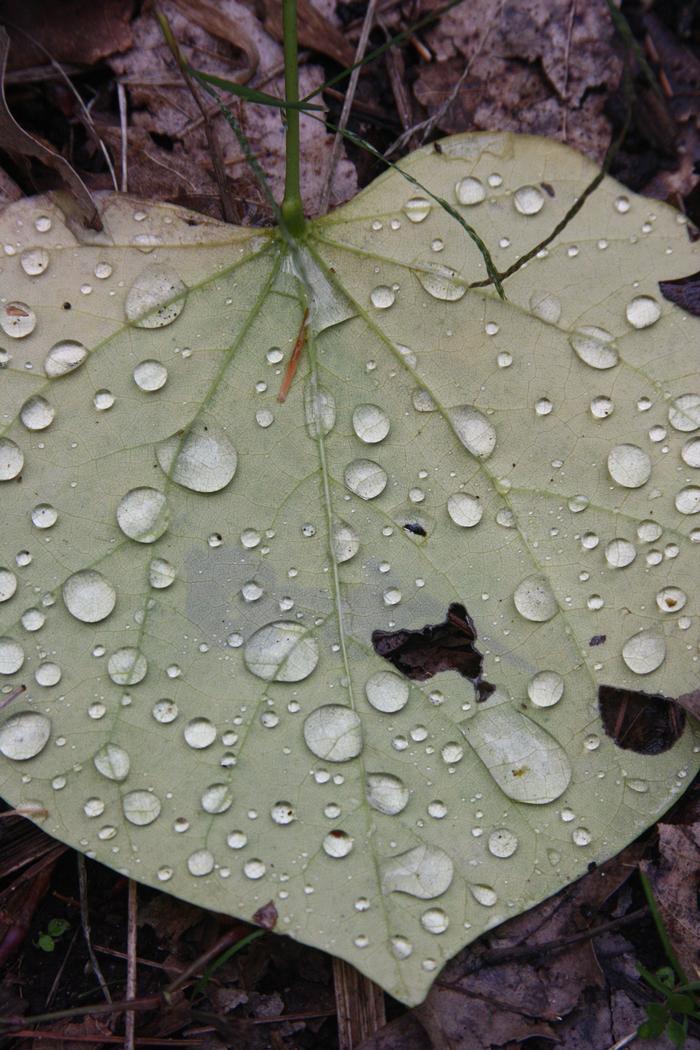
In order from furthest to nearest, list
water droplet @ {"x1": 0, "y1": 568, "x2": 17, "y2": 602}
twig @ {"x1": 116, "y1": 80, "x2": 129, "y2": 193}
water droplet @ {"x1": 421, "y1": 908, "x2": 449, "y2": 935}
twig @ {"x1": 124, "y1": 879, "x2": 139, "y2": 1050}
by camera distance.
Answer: twig @ {"x1": 116, "y1": 80, "x2": 129, "y2": 193} < twig @ {"x1": 124, "y1": 879, "x2": 139, "y2": 1050} < water droplet @ {"x1": 0, "y1": 568, "x2": 17, "y2": 602} < water droplet @ {"x1": 421, "y1": 908, "x2": 449, "y2": 935}

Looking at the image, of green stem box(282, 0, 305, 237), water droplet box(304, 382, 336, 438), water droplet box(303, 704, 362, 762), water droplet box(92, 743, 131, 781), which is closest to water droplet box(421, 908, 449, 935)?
water droplet box(303, 704, 362, 762)

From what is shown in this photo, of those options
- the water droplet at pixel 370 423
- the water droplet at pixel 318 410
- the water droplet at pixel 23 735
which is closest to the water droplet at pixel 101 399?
the water droplet at pixel 318 410

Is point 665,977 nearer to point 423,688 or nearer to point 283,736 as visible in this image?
point 423,688

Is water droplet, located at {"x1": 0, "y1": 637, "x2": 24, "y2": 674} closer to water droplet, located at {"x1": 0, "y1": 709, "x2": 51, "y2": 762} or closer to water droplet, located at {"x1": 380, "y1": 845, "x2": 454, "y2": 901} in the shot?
water droplet, located at {"x1": 0, "y1": 709, "x2": 51, "y2": 762}

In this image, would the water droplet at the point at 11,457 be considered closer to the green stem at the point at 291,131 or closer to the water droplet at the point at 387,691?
the green stem at the point at 291,131

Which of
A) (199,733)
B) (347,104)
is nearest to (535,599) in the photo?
(199,733)

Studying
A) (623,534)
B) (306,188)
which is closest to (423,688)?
(623,534)
